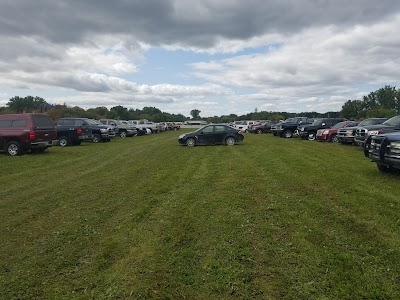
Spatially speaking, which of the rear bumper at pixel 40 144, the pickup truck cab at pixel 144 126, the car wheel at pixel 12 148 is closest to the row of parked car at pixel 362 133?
the pickup truck cab at pixel 144 126

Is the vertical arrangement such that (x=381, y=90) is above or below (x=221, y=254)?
above

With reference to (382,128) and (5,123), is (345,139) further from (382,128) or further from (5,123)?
(5,123)

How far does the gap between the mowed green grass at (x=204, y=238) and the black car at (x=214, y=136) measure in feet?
39.8

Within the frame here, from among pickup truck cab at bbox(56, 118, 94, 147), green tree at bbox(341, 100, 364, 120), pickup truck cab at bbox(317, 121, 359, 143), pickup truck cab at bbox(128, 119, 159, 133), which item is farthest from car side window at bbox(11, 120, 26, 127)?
green tree at bbox(341, 100, 364, 120)

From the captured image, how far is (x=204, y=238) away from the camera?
5113 millimetres

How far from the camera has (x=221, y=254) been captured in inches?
179

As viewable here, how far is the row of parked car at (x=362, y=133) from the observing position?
9.70 m

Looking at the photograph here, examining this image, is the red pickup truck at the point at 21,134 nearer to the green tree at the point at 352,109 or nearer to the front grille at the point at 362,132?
the front grille at the point at 362,132

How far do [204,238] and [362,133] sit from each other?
1626 cm

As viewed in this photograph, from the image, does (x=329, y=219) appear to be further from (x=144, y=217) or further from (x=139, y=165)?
(x=139, y=165)

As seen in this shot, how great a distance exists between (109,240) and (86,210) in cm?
190

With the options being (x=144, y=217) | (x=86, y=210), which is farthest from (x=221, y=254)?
(x=86, y=210)

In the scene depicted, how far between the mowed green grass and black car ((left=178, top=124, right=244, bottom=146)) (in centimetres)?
1212

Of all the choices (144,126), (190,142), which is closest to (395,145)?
(190,142)
